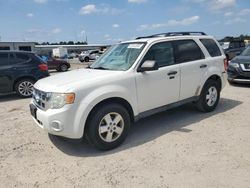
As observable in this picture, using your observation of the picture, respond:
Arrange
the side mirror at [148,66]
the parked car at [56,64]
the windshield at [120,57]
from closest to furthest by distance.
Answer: the side mirror at [148,66]
the windshield at [120,57]
the parked car at [56,64]

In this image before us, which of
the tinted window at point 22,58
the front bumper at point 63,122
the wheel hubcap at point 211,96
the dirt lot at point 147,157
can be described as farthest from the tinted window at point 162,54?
the tinted window at point 22,58

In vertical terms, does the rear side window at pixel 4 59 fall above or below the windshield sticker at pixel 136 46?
below

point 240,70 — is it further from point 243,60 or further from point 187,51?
point 187,51

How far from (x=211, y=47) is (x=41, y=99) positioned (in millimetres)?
4051

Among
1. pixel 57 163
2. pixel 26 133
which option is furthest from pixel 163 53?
pixel 26 133

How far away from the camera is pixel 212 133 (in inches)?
195

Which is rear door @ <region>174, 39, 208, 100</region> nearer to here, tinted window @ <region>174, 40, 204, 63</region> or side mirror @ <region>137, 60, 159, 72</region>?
tinted window @ <region>174, 40, 204, 63</region>

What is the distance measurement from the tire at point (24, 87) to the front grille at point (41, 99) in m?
5.05

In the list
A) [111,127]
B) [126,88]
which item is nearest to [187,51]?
[126,88]

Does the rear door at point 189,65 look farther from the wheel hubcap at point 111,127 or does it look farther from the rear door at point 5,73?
the rear door at point 5,73

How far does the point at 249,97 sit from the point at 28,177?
6430 mm

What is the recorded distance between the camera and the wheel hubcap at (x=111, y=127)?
169 inches

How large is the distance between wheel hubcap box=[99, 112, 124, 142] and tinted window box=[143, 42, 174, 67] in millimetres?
1228

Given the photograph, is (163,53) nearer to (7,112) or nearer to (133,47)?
(133,47)
